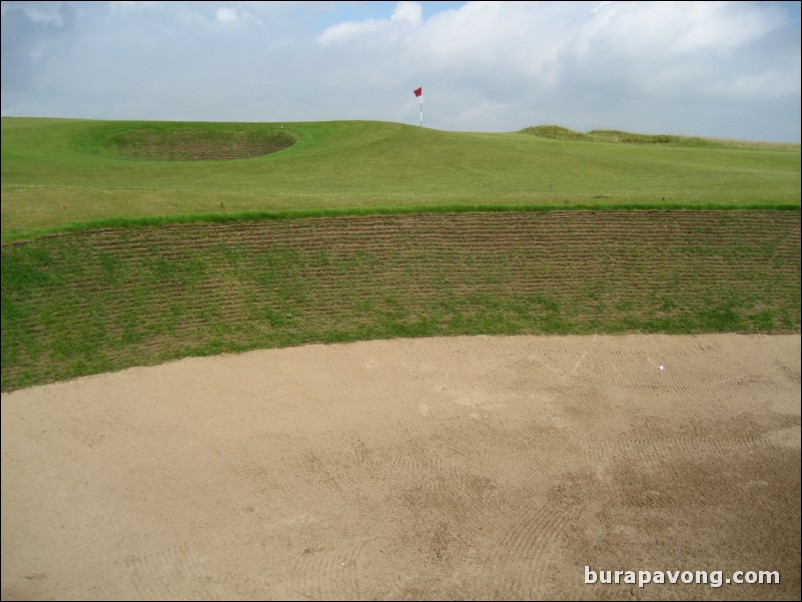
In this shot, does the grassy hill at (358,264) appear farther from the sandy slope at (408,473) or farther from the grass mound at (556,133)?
the grass mound at (556,133)

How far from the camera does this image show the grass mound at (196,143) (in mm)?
Result: 27797

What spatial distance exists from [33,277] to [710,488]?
14.1m

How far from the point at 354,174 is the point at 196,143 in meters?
12.8

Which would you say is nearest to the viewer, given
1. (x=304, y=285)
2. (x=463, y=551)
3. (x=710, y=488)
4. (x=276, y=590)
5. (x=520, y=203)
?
(x=276, y=590)

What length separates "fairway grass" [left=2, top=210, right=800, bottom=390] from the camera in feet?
36.6

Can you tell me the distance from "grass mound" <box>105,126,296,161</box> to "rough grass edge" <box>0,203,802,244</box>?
16454mm

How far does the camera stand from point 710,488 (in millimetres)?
7824

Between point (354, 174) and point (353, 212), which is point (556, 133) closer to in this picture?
point (354, 174)

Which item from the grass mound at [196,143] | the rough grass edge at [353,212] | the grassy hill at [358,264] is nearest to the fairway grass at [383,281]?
the grassy hill at [358,264]

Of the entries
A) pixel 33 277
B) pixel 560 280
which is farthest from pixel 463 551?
pixel 33 277

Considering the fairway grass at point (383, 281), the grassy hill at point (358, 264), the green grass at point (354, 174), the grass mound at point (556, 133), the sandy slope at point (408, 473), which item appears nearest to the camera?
the sandy slope at point (408, 473)

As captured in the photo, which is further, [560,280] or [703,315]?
[560,280]

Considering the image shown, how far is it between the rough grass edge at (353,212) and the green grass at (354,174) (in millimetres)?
173

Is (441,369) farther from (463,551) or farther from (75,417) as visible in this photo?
(75,417)
